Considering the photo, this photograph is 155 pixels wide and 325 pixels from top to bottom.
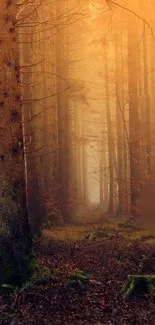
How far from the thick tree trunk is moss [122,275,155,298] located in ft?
5.57

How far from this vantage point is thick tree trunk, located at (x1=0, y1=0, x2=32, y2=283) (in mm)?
6609

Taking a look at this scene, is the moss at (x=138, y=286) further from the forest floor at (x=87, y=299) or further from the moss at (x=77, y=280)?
the moss at (x=77, y=280)

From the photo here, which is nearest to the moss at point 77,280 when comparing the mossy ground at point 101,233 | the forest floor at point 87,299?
the forest floor at point 87,299

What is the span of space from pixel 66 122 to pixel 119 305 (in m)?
14.8

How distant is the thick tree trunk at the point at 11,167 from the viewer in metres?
6.61

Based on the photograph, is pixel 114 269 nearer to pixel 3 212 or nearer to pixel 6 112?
pixel 3 212

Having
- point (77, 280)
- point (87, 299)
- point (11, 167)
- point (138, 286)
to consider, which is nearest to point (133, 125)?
point (11, 167)

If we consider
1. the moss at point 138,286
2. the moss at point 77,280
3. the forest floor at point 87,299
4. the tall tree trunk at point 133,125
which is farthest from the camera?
the tall tree trunk at point 133,125

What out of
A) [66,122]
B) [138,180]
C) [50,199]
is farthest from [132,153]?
[66,122]

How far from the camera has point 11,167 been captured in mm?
6723

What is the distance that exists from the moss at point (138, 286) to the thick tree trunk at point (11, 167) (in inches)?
66.8

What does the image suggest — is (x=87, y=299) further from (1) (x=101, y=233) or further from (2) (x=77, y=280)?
(1) (x=101, y=233)

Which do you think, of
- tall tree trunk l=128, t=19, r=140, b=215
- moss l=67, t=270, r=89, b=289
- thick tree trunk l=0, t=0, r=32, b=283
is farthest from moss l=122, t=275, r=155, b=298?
tall tree trunk l=128, t=19, r=140, b=215

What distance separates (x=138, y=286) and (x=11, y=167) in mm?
2857
